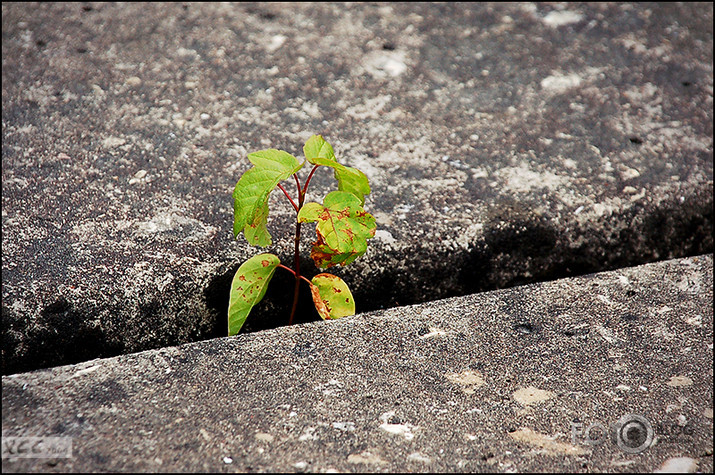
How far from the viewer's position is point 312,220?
114 cm

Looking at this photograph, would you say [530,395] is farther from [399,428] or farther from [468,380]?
[399,428]

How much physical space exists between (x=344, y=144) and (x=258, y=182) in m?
0.53

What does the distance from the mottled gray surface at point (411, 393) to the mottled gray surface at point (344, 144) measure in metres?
0.17

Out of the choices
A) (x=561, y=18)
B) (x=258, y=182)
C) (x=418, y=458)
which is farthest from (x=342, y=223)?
(x=561, y=18)

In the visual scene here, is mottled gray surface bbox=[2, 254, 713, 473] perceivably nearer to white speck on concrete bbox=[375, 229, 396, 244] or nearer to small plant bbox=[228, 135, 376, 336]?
small plant bbox=[228, 135, 376, 336]

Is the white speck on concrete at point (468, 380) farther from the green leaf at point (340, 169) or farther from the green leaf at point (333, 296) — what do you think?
the green leaf at point (340, 169)

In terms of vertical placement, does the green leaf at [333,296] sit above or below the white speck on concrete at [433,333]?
above

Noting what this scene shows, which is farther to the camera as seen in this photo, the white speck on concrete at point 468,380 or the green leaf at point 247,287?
the green leaf at point 247,287

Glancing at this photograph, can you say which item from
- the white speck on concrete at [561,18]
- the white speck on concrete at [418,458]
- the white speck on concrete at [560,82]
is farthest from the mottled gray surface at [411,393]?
the white speck on concrete at [561,18]

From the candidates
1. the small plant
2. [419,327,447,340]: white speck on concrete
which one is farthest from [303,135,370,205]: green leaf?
[419,327,447,340]: white speck on concrete

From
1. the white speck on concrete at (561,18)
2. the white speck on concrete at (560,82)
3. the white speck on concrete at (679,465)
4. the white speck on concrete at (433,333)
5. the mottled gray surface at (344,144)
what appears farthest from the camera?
the white speck on concrete at (561,18)

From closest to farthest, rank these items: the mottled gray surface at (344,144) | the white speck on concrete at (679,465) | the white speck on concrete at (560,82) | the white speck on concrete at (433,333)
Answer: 1. the white speck on concrete at (679,465)
2. the white speck on concrete at (433,333)
3. the mottled gray surface at (344,144)
4. the white speck on concrete at (560,82)

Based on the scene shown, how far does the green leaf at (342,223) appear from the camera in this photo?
1.13 meters

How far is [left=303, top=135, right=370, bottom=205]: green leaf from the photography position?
1.17 metres
